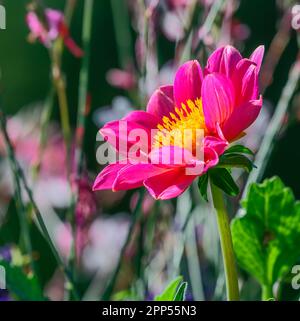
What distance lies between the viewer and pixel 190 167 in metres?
0.39

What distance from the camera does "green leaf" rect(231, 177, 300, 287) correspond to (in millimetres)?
451

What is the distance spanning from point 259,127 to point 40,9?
0.94 feet

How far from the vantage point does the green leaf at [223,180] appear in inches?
15.5

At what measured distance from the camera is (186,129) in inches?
16.6

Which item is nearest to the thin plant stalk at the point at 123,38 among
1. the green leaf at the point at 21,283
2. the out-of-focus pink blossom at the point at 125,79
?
the out-of-focus pink blossom at the point at 125,79

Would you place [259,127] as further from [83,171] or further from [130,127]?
[130,127]

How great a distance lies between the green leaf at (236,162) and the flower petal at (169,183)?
2 cm

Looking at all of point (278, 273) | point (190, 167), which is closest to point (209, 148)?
point (190, 167)

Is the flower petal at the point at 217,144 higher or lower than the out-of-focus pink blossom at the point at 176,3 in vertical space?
lower

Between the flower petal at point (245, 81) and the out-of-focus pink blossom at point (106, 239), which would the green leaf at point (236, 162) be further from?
A: the out-of-focus pink blossom at point (106, 239)

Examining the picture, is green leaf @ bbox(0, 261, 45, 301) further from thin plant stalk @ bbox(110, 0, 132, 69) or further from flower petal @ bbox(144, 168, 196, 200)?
thin plant stalk @ bbox(110, 0, 132, 69)

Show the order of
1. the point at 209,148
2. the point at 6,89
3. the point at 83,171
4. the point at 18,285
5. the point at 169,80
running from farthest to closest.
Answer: the point at 6,89
the point at 169,80
the point at 83,171
the point at 18,285
the point at 209,148

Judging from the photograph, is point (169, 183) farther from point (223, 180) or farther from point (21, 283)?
point (21, 283)

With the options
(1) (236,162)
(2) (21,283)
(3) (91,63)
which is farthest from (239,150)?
(3) (91,63)
